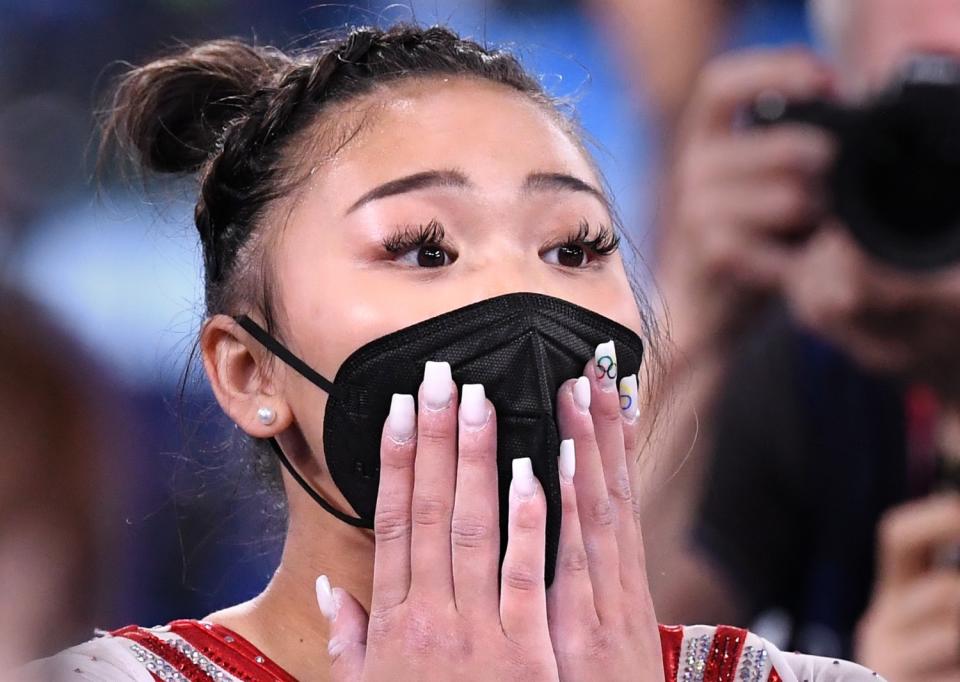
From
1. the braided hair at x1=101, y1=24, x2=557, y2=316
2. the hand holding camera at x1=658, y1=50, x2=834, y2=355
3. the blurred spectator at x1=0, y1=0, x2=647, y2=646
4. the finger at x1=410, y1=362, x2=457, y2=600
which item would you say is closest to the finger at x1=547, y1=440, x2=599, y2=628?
the finger at x1=410, y1=362, x2=457, y2=600

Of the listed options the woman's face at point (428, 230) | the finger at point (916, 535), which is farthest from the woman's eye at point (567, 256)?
the finger at point (916, 535)

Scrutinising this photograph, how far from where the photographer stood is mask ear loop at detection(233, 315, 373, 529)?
1565mm

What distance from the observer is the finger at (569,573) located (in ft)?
4.70

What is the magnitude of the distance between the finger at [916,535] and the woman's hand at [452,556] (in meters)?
0.66

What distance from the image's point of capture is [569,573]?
1446 mm

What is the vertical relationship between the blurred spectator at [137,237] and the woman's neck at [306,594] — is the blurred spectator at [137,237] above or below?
above

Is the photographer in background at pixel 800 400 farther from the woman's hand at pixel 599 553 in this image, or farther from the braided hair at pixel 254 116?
the woman's hand at pixel 599 553

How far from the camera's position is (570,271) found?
1604 mm

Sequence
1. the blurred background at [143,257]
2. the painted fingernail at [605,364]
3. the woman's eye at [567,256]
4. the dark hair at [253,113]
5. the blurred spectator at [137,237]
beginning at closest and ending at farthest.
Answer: the painted fingernail at [605,364] → the woman's eye at [567,256] → the dark hair at [253,113] → the blurred background at [143,257] → the blurred spectator at [137,237]

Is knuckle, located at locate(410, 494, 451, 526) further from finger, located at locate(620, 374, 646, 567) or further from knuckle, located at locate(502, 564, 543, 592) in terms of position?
finger, located at locate(620, 374, 646, 567)

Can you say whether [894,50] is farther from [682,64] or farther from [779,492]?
[779,492]

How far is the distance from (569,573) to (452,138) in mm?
520

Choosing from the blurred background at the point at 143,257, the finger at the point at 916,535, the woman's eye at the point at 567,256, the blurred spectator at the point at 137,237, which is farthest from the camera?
the blurred spectator at the point at 137,237

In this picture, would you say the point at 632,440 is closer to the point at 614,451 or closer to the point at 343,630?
the point at 614,451
